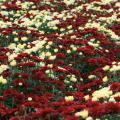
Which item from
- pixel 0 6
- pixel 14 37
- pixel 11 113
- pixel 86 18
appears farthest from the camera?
pixel 0 6

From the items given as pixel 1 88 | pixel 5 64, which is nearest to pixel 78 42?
pixel 5 64

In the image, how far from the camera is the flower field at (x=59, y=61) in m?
6.17

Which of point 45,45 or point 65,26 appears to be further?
point 65,26

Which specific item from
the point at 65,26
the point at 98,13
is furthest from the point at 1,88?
the point at 98,13

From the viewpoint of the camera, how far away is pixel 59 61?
962 centimetres

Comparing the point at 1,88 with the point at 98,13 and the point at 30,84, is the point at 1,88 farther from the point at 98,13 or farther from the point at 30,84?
the point at 98,13

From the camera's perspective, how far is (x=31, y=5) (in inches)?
634

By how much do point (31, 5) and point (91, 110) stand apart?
36.1 ft

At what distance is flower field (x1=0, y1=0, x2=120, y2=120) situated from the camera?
20.2ft

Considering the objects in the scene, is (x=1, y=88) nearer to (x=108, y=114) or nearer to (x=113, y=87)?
(x=113, y=87)

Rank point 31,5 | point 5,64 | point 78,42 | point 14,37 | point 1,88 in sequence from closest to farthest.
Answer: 1. point 1,88
2. point 5,64
3. point 78,42
4. point 14,37
5. point 31,5

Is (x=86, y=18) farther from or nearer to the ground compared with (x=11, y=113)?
nearer to the ground

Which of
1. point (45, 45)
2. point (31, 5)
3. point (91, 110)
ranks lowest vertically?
point (31, 5)

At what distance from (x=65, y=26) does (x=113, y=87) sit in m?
6.04
